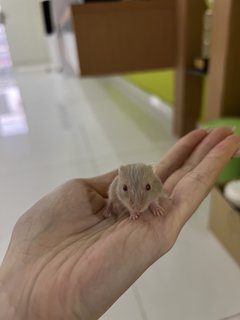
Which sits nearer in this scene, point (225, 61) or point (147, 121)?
point (225, 61)

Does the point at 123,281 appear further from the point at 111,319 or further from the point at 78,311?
the point at 111,319

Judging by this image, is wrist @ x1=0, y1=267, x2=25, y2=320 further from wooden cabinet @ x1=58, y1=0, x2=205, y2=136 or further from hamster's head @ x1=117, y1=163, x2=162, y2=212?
wooden cabinet @ x1=58, y1=0, x2=205, y2=136

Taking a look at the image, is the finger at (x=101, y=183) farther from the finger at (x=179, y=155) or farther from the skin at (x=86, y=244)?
the finger at (x=179, y=155)

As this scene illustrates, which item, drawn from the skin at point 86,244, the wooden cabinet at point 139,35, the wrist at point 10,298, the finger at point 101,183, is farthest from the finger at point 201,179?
the wooden cabinet at point 139,35

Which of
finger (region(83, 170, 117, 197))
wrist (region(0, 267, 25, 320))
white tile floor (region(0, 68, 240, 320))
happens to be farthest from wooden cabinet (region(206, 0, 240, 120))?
wrist (region(0, 267, 25, 320))

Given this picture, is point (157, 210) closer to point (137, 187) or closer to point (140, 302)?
point (137, 187)

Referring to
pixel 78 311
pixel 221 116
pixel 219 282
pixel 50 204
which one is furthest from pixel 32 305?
pixel 221 116

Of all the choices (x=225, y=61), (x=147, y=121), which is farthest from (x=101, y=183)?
(x=147, y=121)
